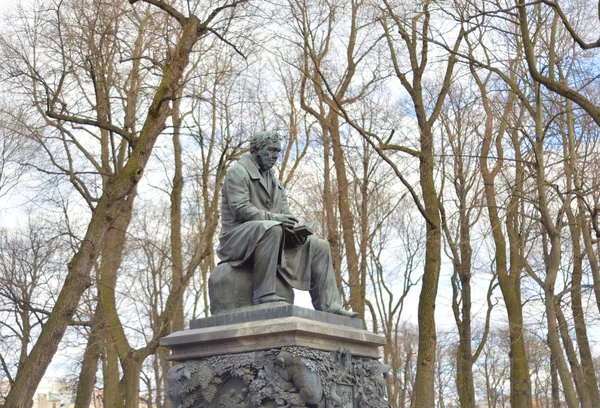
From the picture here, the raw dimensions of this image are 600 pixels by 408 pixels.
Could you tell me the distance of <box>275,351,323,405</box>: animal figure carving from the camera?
6262 millimetres

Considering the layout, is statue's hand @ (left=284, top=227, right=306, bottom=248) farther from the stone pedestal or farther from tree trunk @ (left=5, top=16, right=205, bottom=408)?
tree trunk @ (left=5, top=16, right=205, bottom=408)

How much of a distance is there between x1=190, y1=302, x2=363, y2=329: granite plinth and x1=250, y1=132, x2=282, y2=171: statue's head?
1.53 m

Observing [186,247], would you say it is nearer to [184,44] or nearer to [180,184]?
[180,184]

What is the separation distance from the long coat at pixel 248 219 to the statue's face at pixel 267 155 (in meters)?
0.08

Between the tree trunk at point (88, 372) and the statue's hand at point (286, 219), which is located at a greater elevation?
the tree trunk at point (88, 372)

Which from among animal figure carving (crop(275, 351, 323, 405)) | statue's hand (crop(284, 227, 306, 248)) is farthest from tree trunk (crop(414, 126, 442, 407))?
animal figure carving (crop(275, 351, 323, 405))

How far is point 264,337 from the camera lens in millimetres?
6508

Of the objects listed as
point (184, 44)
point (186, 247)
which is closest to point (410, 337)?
point (186, 247)

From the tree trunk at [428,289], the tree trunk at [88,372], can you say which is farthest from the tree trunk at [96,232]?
the tree trunk at [88,372]

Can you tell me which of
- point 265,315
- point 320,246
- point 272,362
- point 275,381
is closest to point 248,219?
point 320,246

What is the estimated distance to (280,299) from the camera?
6895mm

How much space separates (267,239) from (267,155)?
101 centimetres

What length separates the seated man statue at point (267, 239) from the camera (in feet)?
22.9

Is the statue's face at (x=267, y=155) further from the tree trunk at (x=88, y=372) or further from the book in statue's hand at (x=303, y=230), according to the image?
the tree trunk at (x=88, y=372)
